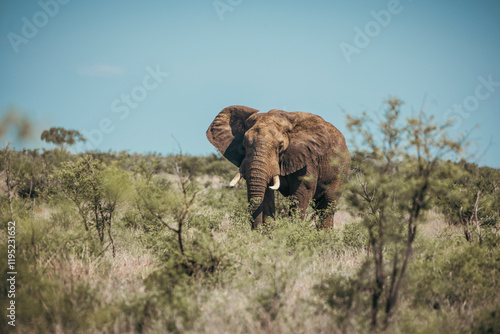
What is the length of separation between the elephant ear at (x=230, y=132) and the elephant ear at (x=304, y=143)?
125cm

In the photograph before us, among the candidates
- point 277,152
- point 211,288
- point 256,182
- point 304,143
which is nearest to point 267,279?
point 211,288

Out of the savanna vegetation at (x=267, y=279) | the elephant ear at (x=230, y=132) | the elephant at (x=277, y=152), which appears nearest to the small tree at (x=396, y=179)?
the savanna vegetation at (x=267, y=279)

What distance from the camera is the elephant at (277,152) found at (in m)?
8.52

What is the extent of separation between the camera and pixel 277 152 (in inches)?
356

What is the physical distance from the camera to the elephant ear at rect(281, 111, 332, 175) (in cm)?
921

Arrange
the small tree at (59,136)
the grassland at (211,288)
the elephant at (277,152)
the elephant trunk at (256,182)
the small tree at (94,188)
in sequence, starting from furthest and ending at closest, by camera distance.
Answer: the small tree at (59,136), the elephant at (277,152), the elephant trunk at (256,182), the small tree at (94,188), the grassland at (211,288)

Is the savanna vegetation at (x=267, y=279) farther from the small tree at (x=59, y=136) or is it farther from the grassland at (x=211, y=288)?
the small tree at (x=59, y=136)

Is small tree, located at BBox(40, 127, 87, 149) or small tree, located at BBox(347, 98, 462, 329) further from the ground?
small tree, located at BBox(40, 127, 87, 149)

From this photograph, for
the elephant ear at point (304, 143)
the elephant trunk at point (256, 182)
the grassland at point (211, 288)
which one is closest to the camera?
the grassland at point (211, 288)

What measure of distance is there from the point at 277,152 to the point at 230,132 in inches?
75.8

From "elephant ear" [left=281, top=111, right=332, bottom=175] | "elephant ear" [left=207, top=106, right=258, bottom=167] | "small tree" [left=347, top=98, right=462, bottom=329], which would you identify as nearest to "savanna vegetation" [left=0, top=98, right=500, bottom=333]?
"small tree" [left=347, top=98, right=462, bottom=329]

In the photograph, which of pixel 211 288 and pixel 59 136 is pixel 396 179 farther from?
pixel 59 136

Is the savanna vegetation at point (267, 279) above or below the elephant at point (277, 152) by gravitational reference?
below

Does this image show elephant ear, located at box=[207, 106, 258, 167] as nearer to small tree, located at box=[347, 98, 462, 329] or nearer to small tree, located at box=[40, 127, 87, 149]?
small tree, located at box=[347, 98, 462, 329]
